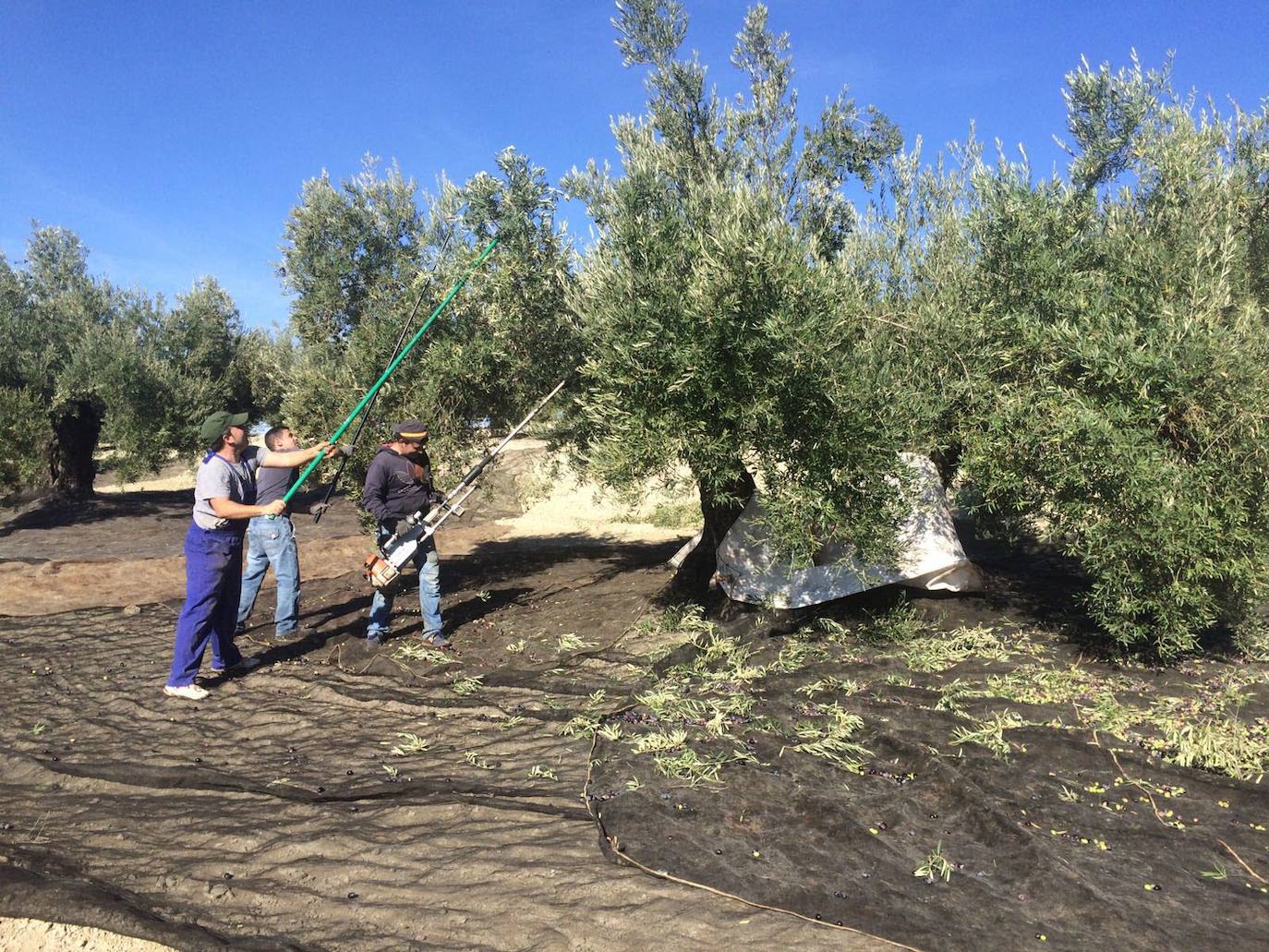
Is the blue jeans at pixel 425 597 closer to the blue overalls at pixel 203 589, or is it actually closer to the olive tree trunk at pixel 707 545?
the blue overalls at pixel 203 589

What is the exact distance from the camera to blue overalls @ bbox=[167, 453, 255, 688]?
7.36 meters

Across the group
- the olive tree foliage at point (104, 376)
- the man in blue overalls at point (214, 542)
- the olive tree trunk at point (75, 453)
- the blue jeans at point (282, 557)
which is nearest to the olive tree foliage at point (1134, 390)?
the man in blue overalls at point (214, 542)

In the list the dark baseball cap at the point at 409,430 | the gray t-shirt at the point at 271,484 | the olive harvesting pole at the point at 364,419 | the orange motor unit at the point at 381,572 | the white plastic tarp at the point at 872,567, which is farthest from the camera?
the gray t-shirt at the point at 271,484

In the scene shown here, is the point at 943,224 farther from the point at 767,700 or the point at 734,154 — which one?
the point at 767,700

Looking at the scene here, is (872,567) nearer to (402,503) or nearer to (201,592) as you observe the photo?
(402,503)

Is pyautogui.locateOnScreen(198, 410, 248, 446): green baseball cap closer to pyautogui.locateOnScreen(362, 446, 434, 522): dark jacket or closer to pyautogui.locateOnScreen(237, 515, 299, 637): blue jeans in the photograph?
pyautogui.locateOnScreen(362, 446, 434, 522): dark jacket

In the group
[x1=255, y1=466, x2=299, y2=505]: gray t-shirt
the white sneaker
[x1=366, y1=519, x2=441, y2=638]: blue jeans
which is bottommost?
the white sneaker

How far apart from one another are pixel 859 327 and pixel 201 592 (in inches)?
251

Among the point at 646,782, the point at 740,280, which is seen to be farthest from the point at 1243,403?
the point at 646,782

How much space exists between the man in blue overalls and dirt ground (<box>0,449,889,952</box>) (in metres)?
0.43

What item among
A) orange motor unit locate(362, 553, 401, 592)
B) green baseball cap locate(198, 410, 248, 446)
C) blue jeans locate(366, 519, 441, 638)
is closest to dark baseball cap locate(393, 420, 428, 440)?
blue jeans locate(366, 519, 441, 638)

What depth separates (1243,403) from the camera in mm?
6672

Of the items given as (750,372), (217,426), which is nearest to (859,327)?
(750,372)

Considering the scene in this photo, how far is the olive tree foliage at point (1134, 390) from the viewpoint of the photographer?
6.62 m
